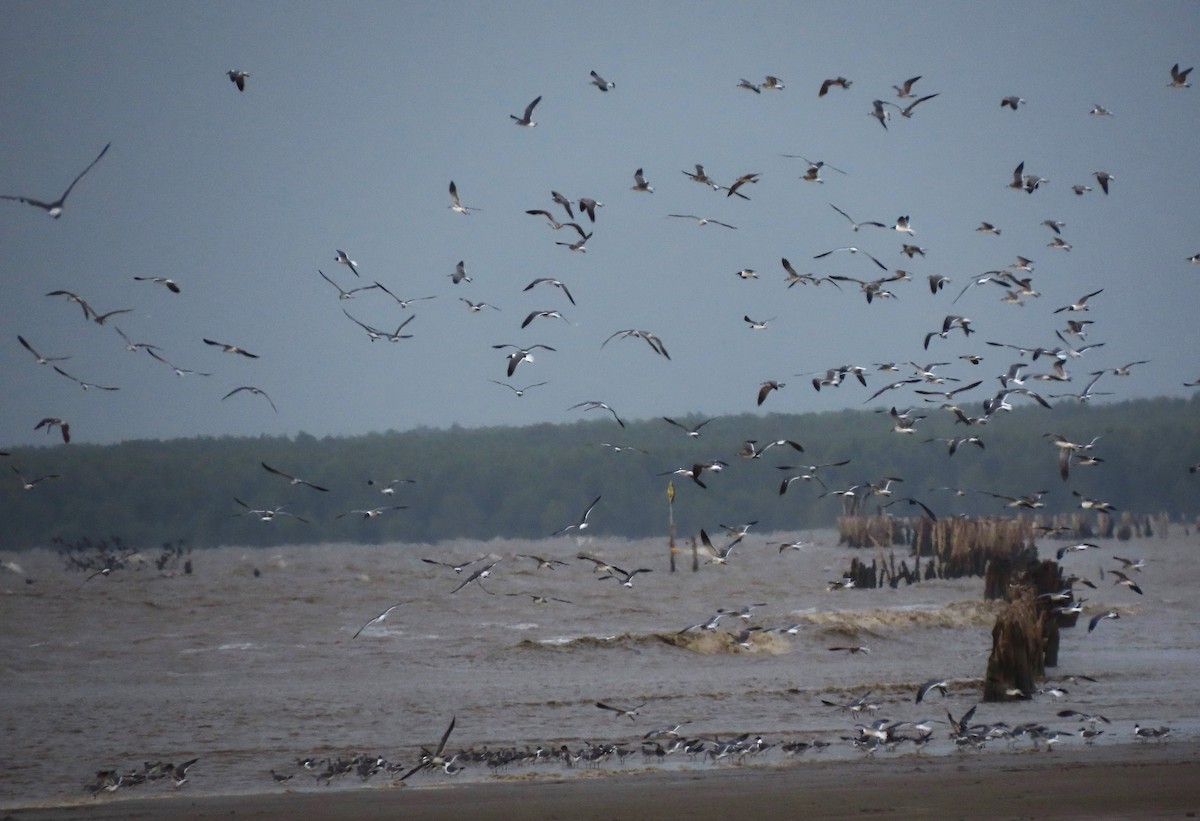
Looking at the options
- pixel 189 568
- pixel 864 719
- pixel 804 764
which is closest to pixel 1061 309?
pixel 864 719

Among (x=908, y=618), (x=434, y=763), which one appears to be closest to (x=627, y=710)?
(x=434, y=763)

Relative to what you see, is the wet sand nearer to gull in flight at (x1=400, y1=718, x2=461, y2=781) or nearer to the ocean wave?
gull in flight at (x1=400, y1=718, x2=461, y2=781)

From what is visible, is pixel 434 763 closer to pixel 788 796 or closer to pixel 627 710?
pixel 788 796

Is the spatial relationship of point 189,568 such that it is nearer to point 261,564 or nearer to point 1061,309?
point 261,564

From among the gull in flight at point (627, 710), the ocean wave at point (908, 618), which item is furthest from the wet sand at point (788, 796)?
the ocean wave at point (908, 618)

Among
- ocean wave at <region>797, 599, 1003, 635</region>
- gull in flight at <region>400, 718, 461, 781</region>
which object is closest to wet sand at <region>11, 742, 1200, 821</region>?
gull in flight at <region>400, 718, 461, 781</region>

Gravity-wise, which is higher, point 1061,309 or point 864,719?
point 1061,309

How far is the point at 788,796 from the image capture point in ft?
38.8

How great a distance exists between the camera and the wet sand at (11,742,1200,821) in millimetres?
11227

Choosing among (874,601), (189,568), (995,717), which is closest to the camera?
(995,717)

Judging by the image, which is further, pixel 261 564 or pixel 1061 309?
pixel 261 564

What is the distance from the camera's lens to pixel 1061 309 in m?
20.0

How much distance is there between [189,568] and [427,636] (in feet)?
64.5

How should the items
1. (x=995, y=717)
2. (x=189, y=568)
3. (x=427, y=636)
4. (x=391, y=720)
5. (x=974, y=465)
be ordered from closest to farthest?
(x=995, y=717) < (x=391, y=720) < (x=427, y=636) < (x=189, y=568) < (x=974, y=465)
